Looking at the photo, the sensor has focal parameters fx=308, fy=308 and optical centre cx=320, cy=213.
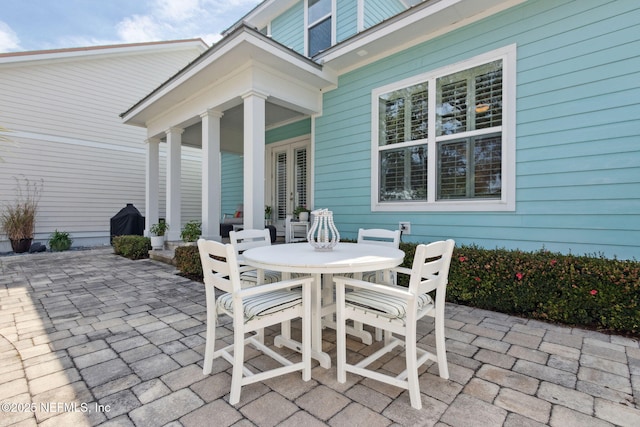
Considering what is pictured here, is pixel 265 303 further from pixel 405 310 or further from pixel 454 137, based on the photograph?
pixel 454 137

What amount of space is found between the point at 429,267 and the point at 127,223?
911 centimetres

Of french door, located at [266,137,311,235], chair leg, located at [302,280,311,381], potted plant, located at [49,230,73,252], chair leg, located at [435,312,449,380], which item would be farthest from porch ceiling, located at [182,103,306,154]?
chair leg, located at [435,312,449,380]

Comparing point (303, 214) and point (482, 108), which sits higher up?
point (482, 108)

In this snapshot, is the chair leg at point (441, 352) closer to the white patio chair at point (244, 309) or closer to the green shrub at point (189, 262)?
the white patio chair at point (244, 309)

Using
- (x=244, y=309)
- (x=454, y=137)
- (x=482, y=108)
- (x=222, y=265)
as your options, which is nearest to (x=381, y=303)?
(x=244, y=309)

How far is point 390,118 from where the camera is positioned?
15.3 feet

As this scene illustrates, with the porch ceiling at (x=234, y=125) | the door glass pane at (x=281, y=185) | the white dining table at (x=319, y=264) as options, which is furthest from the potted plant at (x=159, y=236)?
the white dining table at (x=319, y=264)

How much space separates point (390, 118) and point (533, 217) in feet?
7.65

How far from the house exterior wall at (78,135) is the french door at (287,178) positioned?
16.0ft

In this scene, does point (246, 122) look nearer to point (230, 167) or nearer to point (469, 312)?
point (469, 312)

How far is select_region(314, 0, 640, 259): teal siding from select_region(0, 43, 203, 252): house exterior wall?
30.5 feet

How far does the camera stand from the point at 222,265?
6.13 ft

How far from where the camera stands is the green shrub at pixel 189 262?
187 inches

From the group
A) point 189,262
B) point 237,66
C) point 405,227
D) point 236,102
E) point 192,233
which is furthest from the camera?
point 192,233
